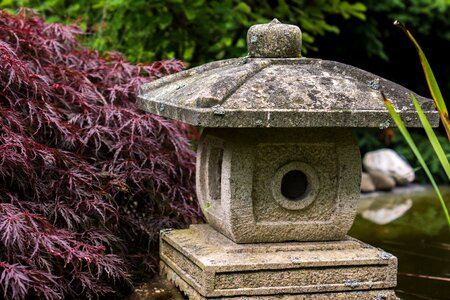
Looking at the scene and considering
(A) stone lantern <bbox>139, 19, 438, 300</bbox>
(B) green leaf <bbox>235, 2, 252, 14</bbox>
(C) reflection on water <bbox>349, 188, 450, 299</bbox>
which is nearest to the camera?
(A) stone lantern <bbox>139, 19, 438, 300</bbox>

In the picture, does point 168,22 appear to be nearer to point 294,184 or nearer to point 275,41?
point 275,41

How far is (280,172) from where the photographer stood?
150 inches

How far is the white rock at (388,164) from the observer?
9648mm

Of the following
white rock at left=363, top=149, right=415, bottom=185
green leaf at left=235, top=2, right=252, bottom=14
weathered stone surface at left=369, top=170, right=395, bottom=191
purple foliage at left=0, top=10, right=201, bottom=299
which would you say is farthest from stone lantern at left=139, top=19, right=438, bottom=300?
white rock at left=363, top=149, right=415, bottom=185

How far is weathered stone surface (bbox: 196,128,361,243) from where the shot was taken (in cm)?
373

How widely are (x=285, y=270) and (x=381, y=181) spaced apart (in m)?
5.98

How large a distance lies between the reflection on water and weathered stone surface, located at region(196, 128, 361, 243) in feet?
2.01

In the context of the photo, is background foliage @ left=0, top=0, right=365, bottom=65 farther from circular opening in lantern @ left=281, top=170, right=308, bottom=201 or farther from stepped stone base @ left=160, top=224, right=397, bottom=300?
stepped stone base @ left=160, top=224, right=397, bottom=300

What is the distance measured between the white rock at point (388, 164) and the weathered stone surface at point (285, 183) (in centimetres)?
584

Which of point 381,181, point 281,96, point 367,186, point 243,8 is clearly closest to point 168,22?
point 243,8

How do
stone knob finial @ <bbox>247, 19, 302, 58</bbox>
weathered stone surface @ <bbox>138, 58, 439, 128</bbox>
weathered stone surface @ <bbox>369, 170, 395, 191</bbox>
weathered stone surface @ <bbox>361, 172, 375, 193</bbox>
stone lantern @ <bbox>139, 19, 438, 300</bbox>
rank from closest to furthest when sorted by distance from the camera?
weathered stone surface @ <bbox>138, 58, 439, 128</bbox> < stone lantern @ <bbox>139, 19, 438, 300</bbox> < stone knob finial @ <bbox>247, 19, 302, 58</bbox> < weathered stone surface @ <bbox>361, 172, 375, 193</bbox> < weathered stone surface @ <bbox>369, 170, 395, 191</bbox>

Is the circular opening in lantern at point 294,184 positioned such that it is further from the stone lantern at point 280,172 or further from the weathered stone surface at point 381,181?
the weathered stone surface at point 381,181

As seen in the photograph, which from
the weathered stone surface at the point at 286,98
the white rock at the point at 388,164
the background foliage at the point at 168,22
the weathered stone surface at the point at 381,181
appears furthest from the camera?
the white rock at the point at 388,164

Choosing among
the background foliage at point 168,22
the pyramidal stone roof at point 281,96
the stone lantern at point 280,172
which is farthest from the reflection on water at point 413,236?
the background foliage at point 168,22
